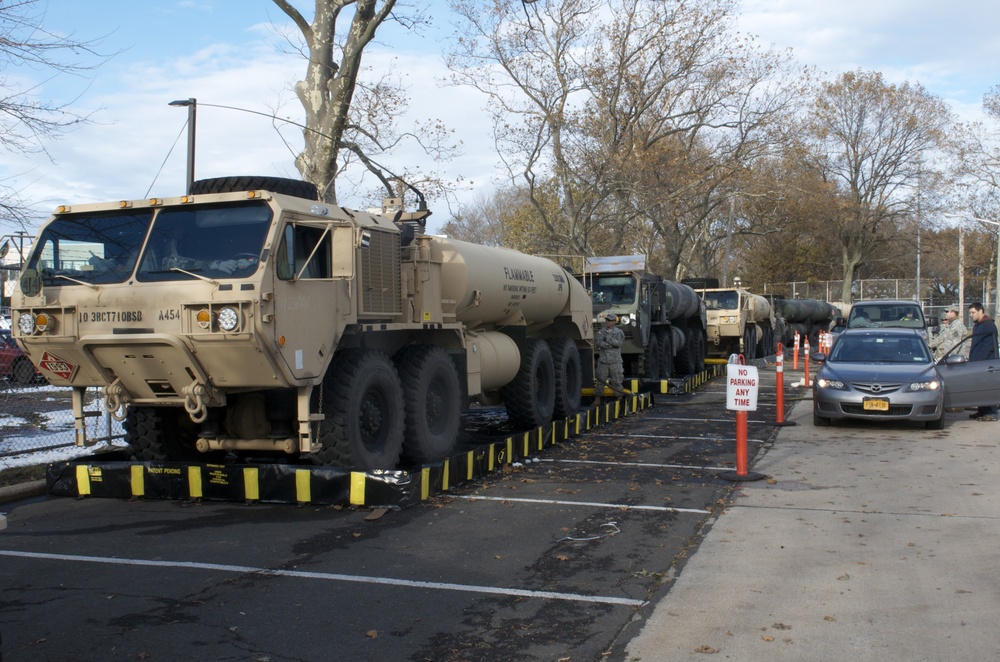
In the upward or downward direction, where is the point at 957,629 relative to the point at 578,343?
downward

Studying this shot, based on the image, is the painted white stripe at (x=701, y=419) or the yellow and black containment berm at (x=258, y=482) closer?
the yellow and black containment berm at (x=258, y=482)

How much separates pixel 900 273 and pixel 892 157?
67.1 feet

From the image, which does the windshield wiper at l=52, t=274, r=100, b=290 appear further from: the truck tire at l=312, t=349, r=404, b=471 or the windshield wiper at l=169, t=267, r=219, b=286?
the truck tire at l=312, t=349, r=404, b=471

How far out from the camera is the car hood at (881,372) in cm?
1316

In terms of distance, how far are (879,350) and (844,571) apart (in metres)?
8.72

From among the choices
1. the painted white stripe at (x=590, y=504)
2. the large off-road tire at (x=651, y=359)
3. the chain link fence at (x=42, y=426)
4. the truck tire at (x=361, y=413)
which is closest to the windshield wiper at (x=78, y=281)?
the chain link fence at (x=42, y=426)

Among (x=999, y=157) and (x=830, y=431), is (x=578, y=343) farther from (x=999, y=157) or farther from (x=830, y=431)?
(x=999, y=157)

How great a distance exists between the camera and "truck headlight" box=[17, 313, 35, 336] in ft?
26.3

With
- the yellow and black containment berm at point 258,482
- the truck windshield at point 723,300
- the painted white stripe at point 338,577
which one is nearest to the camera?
the painted white stripe at point 338,577

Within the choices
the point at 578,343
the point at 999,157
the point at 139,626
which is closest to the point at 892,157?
the point at 999,157

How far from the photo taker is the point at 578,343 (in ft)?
49.9

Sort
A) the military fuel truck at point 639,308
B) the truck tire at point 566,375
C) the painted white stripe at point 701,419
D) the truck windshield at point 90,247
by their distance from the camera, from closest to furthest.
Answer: the truck windshield at point 90,247 < the truck tire at point 566,375 < the painted white stripe at point 701,419 < the military fuel truck at point 639,308

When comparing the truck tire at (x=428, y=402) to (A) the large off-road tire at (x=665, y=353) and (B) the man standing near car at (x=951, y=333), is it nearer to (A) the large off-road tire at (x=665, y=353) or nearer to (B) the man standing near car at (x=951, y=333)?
(B) the man standing near car at (x=951, y=333)

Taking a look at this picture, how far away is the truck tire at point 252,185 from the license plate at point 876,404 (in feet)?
27.9
